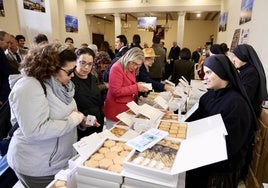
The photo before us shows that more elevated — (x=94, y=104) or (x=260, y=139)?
(x=94, y=104)

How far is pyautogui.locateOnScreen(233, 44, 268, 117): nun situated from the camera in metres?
2.11

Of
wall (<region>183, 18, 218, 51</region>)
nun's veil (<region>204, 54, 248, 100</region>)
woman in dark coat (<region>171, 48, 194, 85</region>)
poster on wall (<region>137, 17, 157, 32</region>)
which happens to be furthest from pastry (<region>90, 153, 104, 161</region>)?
wall (<region>183, 18, 218, 51</region>)

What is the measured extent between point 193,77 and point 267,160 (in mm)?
2220

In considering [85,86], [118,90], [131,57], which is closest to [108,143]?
[85,86]

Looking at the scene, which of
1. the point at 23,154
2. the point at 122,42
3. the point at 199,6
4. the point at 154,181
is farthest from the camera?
the point at 199,6

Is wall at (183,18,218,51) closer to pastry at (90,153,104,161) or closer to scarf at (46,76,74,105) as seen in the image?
scarf at (46,76,74,105)

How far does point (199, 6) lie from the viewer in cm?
812

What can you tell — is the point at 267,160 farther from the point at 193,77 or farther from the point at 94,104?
the point at 193,77

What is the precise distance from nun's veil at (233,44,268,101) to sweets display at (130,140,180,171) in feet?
5.42

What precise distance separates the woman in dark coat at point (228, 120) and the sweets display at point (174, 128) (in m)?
0.27

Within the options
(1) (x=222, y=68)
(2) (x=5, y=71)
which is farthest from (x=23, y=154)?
(2) (x=5, y=71)

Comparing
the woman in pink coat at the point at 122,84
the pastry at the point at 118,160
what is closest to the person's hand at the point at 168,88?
the woman in pink coat at the point at 122,84

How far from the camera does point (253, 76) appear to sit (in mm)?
2111

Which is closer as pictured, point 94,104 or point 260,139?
point 94,104
